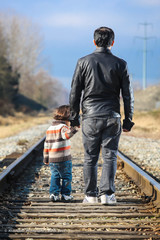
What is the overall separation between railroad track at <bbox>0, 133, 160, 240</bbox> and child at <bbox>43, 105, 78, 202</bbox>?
168 millimetres

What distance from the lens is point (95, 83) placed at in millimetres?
4191

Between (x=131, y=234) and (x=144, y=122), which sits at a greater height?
(x=131, y=234)

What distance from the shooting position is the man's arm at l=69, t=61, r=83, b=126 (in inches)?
168

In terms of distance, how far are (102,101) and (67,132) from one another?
59cm

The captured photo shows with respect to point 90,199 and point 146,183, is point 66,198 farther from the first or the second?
point 146,183

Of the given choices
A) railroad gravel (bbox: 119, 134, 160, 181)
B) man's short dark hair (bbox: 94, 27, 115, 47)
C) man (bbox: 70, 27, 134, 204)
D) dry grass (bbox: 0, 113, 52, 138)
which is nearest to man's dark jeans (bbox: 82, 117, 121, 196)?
man (bbox: 70, 27, 134, 204)

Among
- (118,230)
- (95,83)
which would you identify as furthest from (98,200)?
(95,83)

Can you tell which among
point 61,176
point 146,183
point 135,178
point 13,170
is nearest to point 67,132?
point 61,176

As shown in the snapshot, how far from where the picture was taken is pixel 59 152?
4578 mm

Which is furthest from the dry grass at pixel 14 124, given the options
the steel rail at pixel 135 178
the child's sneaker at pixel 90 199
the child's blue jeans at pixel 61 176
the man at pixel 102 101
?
the man at pixel 102 101

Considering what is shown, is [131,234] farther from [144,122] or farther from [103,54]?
[144,122]

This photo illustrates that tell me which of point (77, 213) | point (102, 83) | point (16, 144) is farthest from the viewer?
point (16, 144)

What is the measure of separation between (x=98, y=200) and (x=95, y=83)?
1.47m

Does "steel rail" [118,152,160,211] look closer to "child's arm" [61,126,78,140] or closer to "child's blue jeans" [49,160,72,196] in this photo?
"child's blue jeans" [49,160,72,196]
